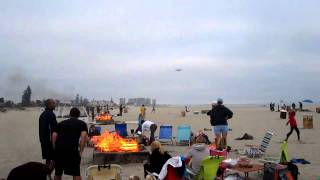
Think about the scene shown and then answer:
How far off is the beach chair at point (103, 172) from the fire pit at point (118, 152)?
3470 mm

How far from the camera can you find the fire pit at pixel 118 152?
11188mm

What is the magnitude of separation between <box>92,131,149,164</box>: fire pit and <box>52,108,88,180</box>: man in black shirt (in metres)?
3.85

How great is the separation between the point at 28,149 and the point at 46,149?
8.36m

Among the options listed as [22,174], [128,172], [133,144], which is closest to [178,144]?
[133,144]

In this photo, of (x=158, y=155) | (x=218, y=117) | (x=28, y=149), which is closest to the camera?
(x=158, y=155)

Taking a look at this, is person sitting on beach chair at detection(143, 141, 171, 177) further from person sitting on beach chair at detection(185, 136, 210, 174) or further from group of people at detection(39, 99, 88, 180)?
group of people at detection(39, 99, 88, 180)

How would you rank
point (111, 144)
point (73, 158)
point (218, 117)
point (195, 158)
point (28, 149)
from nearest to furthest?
point (73, 158) → point (195, 158) → point (111, 144) → point (218, 117) → point (28, 149)

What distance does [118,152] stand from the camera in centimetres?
1140

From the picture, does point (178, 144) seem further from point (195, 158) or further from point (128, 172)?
point (195, 158)

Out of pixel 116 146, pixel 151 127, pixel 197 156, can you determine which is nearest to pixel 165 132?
pixel 151 127

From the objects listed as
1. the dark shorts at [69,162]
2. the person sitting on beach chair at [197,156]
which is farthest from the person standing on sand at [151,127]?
the dark shorts at [69,162]

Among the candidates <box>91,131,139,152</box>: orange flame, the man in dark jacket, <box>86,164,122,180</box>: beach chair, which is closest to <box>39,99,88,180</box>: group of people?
<box>86,164,122,180</box>: beach chair

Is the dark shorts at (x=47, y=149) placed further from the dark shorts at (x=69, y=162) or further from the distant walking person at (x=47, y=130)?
the dark shorts at (x=69, y=162)

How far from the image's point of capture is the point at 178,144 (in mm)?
16797
